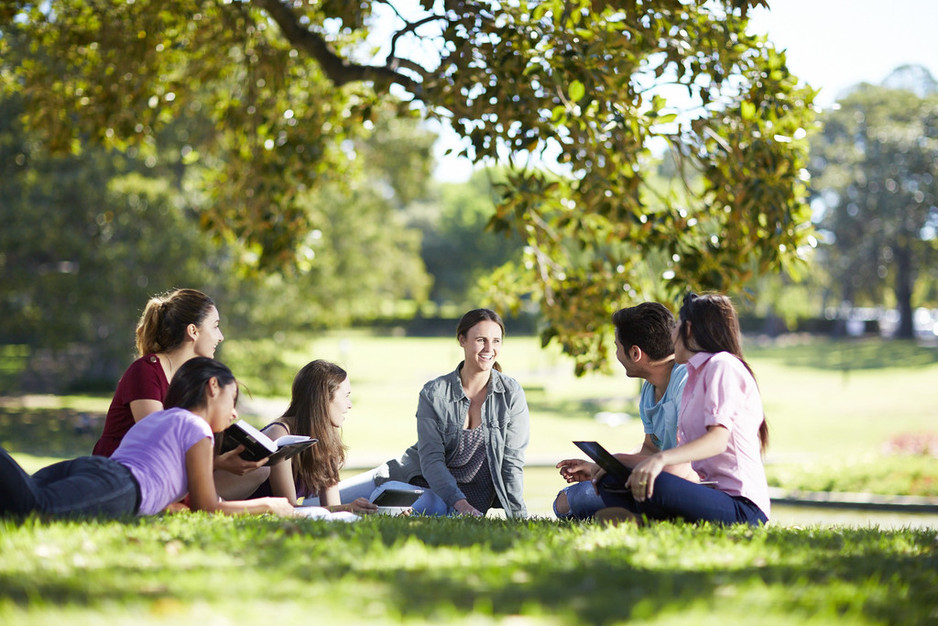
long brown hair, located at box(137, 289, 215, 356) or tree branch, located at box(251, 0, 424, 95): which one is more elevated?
tree branch, located at box(251, 0, 424, 95)

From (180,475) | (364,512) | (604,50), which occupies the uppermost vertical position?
(604,50)

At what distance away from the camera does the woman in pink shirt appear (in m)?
4.91

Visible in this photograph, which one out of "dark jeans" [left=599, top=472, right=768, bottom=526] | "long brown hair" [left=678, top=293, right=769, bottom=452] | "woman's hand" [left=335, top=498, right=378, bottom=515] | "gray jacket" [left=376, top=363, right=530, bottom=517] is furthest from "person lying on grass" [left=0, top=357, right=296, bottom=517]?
"long brown hair" [left=678, top=293, right=769, bottom=452]

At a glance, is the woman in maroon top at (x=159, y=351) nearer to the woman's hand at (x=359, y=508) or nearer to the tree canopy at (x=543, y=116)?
the woman's hand at (x=359, y=508)

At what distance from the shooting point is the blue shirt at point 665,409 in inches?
226

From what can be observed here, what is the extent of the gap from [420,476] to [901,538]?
130 inches

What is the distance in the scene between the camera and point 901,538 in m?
4.92

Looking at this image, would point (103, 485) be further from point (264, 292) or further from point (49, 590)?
point (264, 292)

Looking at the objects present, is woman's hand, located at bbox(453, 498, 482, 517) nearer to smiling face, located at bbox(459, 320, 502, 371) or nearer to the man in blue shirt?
the man in blue shirt

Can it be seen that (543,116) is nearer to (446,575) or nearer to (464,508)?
(464,508)

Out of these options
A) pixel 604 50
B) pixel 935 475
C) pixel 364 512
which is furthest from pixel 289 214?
pixel 935 475

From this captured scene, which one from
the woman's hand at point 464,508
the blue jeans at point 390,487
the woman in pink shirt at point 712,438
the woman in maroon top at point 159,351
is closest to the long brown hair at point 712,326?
the woman in pink shirt at point 712,438

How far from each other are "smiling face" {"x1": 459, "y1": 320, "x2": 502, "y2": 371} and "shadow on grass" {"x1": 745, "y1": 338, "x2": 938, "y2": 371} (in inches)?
1542

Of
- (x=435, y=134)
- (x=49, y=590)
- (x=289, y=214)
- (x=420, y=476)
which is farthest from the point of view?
(x=435, y=134)
